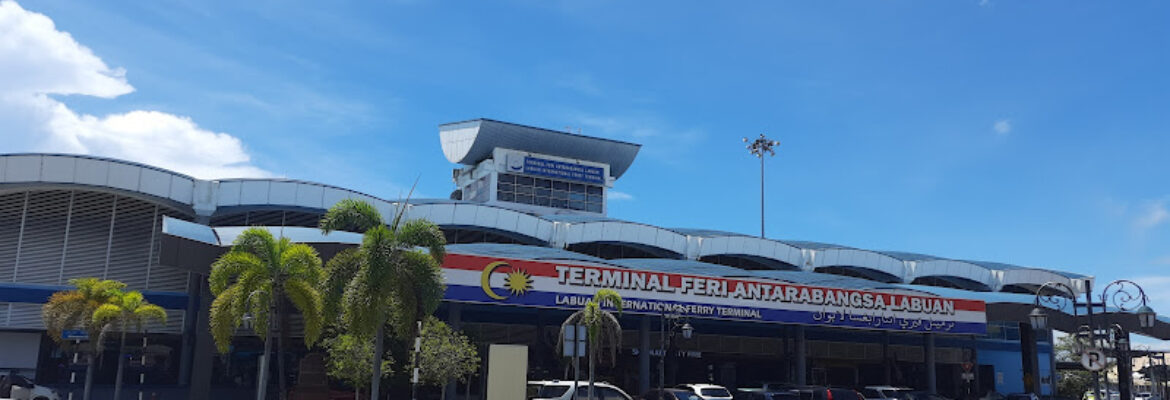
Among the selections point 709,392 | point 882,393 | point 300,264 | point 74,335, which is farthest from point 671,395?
point 74,335

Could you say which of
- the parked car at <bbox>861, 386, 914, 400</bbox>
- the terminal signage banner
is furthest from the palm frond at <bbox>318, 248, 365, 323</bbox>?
the parked car at <bbox>861, 386, 914, 400</bbox>

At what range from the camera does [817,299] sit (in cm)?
4012

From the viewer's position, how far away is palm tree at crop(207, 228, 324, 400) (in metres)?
24.9

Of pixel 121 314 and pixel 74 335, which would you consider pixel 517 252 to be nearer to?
pixel 121 314

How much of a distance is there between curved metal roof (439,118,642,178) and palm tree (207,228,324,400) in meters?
41.3

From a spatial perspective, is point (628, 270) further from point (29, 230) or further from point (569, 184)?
point (569, 184)

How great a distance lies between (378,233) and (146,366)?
2598 cm

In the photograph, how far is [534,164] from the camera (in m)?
67.5

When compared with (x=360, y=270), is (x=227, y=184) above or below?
above

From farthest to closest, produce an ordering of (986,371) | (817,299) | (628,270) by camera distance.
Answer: (986,371) < (817,299) < (628,270)

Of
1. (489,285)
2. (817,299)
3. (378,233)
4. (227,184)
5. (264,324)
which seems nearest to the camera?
(378,233)

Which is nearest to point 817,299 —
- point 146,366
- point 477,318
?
point 477,318

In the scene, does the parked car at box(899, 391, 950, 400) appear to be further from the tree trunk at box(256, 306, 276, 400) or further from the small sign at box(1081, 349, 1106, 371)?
the tree trunk at box(256, 306, 276, 400)

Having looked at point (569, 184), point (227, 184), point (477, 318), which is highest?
point (569, 184)
